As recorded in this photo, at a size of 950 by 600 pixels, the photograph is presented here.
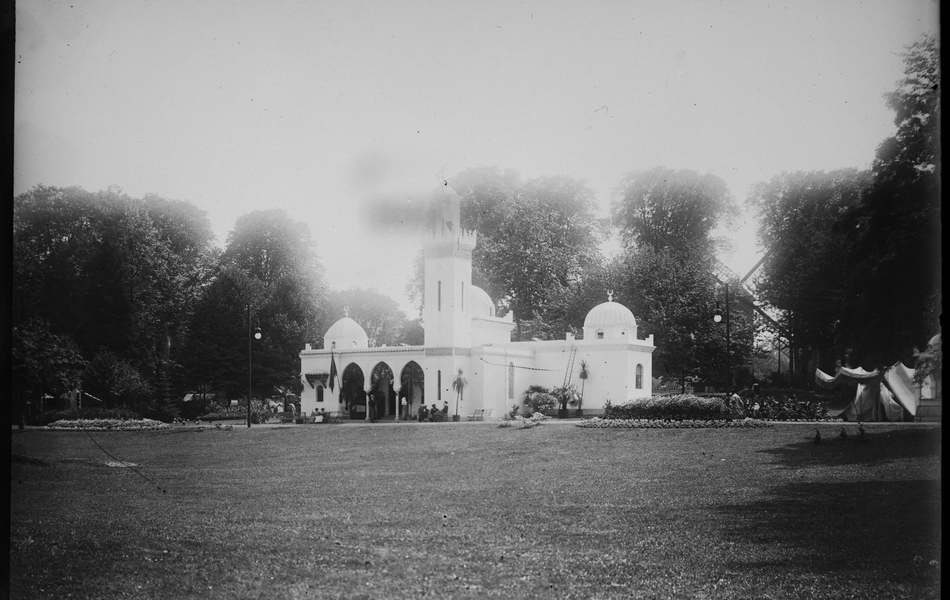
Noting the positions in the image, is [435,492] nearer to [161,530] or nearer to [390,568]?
[390,568]

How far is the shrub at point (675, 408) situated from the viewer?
26.1 feet

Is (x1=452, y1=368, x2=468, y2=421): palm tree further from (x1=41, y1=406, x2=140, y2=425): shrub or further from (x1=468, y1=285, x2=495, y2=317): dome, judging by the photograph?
(x1=41, y1=406, x2=140, y2=425): shrub

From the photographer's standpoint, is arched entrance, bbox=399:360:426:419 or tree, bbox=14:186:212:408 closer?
tree, bbox=14:186:212:408

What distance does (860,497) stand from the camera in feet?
18.6

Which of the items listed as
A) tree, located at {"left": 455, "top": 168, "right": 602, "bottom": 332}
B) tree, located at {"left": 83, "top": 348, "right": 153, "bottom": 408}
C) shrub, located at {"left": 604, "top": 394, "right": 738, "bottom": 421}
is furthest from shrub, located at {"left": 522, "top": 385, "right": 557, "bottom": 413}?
tree, located at {"left": 83, "top": 348, "right": 153, "bottom": 408}

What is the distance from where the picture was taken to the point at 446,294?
28.0 ft

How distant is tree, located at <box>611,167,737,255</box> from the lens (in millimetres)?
6312

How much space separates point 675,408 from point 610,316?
1.48 m

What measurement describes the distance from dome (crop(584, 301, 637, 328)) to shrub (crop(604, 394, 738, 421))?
973 mm

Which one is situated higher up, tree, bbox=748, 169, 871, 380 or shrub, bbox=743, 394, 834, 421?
tree, bbox=748, 169, 871, 380

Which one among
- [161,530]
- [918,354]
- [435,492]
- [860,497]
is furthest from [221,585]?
[918,354]

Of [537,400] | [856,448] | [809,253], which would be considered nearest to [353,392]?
[537,400]

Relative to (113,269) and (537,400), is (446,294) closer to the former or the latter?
(537,400)

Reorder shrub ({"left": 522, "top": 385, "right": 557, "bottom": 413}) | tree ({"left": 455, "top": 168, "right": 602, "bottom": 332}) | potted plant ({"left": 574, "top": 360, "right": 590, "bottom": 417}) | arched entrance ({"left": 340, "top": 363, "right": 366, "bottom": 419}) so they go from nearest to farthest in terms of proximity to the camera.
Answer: tree ({"left": 455, "top": 168, "right": 602, "bottom": 332})
shrub ({"left": 522, "top": 385, "right": 557, "bottom": 413})
potted plant ({"left": 574, "top": 360, "right": 590, "bottom": 417})
arched entrance ({"left": 340, "top": 363, "right": 366, "bottom": 419})
